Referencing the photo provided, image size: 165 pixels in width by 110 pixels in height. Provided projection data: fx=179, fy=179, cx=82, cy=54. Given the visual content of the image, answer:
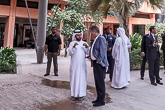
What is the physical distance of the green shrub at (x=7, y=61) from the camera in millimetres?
7496

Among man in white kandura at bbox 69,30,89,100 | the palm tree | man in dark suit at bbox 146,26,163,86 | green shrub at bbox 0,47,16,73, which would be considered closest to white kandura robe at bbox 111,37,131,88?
man in dark suit at bbox 146,26,163,86

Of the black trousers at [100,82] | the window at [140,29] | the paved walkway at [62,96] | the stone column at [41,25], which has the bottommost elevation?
the paved walkway at [62,96]

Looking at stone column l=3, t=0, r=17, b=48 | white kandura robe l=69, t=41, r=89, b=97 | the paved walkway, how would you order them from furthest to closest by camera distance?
stone column l=3, t=0, r=17, b=48 → white kandura robe l=69, t=41, r=89, b=97 → the paved walkway

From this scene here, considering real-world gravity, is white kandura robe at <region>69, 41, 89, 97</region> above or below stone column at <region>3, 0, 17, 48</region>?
below

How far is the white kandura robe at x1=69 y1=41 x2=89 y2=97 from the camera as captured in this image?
4270 millimetres

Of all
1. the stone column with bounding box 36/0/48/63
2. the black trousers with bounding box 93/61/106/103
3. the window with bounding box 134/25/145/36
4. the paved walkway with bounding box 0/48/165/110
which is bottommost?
the paved walkway with bounding box 0/48/165/110

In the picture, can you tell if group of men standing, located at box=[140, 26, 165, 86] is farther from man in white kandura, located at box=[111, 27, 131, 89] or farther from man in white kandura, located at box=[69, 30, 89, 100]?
man in white kandura, located at box=[69, 30, 89, 100]

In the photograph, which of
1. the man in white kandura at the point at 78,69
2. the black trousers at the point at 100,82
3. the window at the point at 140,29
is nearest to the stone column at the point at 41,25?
the man in white kandura at the point at 78,69

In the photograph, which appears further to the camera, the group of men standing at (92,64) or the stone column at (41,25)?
Answer: the stone column at (41,25)

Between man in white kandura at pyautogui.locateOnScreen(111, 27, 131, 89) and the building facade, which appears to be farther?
the building facade

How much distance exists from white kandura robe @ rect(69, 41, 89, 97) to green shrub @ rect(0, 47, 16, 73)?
428cm

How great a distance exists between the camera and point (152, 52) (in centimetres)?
593

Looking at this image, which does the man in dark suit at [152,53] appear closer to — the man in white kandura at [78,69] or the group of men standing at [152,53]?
the group of men standing at [152,53]

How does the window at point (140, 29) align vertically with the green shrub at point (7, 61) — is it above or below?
above
